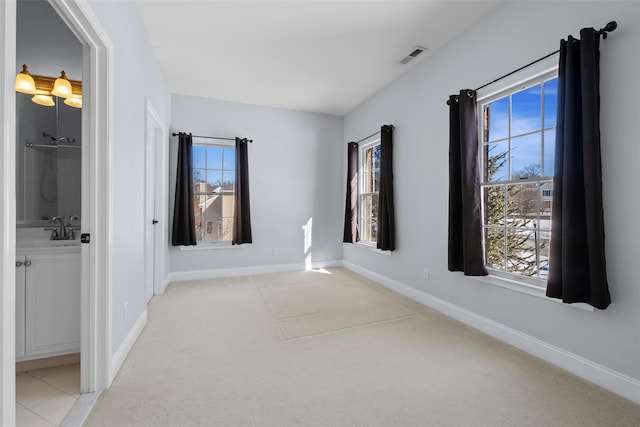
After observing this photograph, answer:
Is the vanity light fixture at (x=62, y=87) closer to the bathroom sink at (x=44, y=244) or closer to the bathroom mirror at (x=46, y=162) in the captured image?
the bathroom mirror at (x=46, y=162)

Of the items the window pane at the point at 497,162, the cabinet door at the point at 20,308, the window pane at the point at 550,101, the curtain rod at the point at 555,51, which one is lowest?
the cabinet door at the point at 20,308

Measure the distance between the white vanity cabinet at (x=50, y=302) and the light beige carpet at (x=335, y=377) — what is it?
0.48 metres

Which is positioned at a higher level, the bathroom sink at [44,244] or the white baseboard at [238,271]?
the bathroom sink at [44,244]

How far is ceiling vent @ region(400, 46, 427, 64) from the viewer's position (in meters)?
3.10

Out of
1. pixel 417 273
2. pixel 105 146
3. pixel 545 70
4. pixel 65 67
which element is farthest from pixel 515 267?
pixel 65 67

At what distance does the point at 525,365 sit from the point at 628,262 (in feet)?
3.08

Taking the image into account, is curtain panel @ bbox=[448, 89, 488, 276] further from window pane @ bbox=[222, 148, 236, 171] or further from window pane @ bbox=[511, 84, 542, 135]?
window pane @ bbox=[222, 148, 236, 171]

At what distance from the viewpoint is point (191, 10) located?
8.30 ft

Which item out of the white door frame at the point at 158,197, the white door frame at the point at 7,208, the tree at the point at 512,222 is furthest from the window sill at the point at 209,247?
the tree at the point at 512,222

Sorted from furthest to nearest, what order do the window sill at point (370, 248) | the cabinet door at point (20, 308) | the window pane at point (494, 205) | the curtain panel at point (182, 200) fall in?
the curtain panel at point (182, 200) < the window sill at point (370, 248) < the window pane at point (494, 205) < the cabinet door at point (20, 308)

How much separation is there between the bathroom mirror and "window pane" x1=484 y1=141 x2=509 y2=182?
3.70 metres

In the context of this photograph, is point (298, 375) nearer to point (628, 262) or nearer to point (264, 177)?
point (628, 262)

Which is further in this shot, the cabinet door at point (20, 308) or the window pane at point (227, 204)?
the window pane at point (227, 204)

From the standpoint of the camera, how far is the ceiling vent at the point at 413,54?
3104mm
